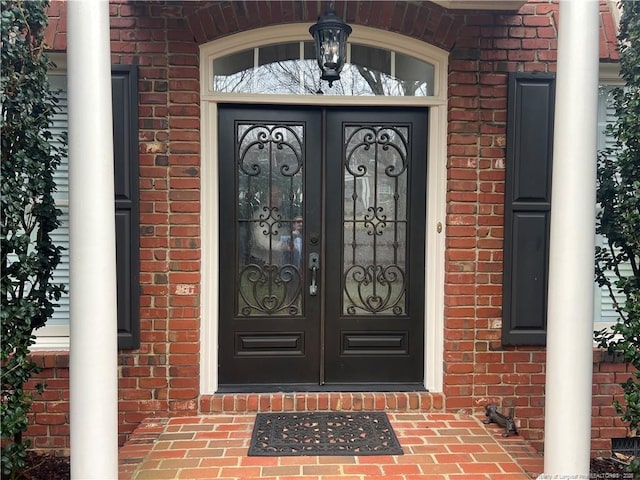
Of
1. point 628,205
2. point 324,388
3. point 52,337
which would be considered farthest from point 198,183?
point 628,205

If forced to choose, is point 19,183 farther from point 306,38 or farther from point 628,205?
point 628,205

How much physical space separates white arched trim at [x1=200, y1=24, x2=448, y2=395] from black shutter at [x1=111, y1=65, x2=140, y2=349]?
1.46 feet

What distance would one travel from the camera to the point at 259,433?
9.95ft

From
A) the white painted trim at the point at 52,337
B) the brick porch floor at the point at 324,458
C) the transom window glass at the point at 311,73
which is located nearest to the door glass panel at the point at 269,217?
the transom window glass at the point at 311,73

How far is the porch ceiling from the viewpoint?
3.21 m

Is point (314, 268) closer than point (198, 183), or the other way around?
point (198, 183)

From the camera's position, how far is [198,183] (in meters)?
3.34

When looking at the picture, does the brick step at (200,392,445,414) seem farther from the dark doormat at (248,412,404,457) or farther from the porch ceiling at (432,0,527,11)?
the porch ceiling at (432,0,527,11)

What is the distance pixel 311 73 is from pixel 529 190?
5.79ft

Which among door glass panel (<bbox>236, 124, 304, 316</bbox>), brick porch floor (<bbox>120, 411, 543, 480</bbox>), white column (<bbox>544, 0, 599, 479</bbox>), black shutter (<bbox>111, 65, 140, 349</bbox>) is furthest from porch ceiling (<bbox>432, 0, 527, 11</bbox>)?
brick porch floor (<bbox>120, 411, 543, 480</bbox>)

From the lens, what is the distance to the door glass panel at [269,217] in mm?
3496

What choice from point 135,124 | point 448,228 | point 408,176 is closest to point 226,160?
point 135,124

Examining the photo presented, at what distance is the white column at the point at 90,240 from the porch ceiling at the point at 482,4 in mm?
2165

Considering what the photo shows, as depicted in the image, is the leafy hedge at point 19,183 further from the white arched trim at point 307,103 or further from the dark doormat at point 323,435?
the dark doormat at point 323,435
